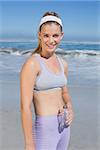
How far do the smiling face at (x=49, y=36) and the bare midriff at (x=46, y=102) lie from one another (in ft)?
0.53

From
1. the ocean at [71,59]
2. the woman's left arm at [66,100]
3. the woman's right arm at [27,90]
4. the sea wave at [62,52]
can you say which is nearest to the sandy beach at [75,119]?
the ocean at [71,59]

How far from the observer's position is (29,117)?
123 centimetres

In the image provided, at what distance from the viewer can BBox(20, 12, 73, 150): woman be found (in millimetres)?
1237

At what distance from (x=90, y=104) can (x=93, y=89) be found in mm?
587

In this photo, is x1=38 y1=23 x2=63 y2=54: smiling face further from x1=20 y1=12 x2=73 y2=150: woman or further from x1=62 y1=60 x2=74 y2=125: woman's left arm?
x1=62 y1=60 x2=74 y2=125: woman's left arm

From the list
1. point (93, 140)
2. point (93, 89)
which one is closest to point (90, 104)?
point (93, 89)

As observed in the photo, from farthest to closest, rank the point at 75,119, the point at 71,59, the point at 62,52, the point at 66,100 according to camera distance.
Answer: the point at 71,59
the point at 62,52
the point at 75,119
the point at 66,100

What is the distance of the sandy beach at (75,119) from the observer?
9.36 ft

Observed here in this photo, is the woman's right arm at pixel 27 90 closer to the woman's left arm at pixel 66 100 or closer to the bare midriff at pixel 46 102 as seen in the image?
the bare midriff at pixel 46 102

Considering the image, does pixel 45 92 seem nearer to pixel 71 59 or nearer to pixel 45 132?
pixel 45 132

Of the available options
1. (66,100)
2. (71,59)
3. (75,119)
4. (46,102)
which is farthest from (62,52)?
(46,102)

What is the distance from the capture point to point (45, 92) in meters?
1.29

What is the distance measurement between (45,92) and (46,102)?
48 mm

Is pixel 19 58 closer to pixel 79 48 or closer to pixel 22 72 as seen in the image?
pixel 79 48
